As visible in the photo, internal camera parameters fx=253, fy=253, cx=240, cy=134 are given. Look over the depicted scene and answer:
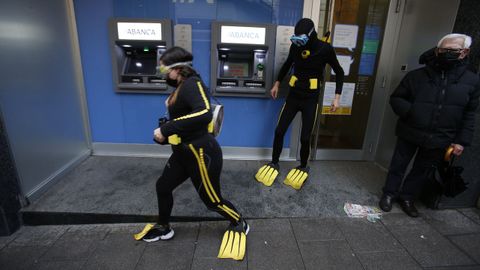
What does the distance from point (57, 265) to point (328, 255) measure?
89.1 inches

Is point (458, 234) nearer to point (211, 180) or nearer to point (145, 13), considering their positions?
point (211, 180)

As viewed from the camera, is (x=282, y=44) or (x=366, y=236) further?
(x=282, y=44)

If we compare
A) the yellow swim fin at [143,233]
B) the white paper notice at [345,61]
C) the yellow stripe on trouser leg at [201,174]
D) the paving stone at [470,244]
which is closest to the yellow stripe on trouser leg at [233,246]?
the yellow stripe on trouser leg at [201,174]

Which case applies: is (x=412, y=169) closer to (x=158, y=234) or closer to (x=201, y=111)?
(x=201, y=111)

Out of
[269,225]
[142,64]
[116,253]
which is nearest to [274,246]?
[269,225]

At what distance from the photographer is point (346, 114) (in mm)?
3818

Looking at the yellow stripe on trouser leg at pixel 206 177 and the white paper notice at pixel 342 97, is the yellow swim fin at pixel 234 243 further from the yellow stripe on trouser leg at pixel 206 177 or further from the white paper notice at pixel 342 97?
the white paper notice at pixel 342 97

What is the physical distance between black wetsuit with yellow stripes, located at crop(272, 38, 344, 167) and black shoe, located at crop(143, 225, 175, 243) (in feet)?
5.65

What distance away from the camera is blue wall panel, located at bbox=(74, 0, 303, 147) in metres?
3.28

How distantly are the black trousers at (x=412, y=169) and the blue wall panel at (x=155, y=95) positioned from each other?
148 centimetres

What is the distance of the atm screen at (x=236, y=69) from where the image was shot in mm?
3461

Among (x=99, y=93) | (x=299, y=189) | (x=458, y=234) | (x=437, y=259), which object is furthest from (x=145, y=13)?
(x=458, y=234)

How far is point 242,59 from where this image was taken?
3461mm

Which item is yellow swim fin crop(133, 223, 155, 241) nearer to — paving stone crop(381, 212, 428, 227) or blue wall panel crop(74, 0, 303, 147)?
blue wall panel crop(74, 0, 303, 147)
